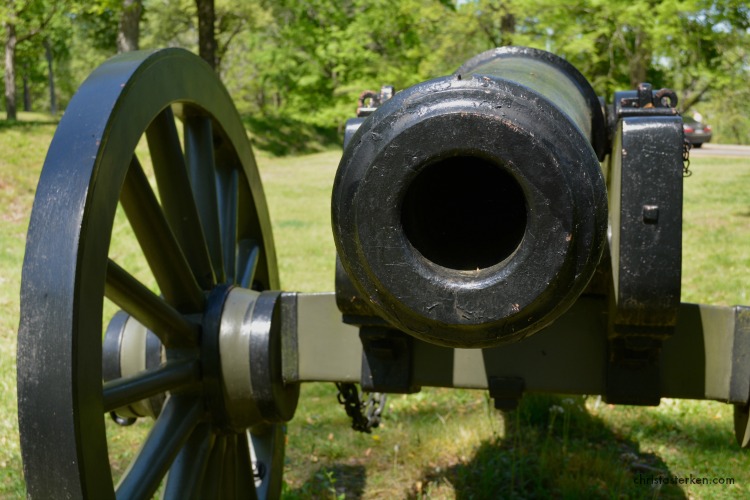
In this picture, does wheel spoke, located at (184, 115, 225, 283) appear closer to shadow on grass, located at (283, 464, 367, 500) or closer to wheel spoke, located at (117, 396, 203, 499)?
wheel spoke, located at (117, 396, 203, 499)

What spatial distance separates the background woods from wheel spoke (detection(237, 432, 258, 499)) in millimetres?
10497

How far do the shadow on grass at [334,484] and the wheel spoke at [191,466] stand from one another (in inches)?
35.2

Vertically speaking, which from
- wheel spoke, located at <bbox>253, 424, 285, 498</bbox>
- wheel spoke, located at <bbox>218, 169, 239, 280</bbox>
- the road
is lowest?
the road

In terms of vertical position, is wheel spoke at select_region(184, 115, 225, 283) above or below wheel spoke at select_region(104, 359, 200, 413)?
above

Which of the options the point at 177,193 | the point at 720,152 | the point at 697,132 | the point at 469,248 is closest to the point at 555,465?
the point at 177,193

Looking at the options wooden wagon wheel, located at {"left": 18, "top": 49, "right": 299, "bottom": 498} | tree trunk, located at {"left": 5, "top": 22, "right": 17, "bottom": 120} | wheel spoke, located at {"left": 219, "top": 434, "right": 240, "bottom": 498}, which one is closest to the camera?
wooden wagon wheel, located at {"left": 18, "top": 49, "right": 299, "bottom": 498}

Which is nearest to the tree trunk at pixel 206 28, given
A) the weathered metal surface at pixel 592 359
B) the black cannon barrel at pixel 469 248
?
the weathered metal surface at pixel 592 359

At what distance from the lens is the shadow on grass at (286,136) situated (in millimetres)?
24911

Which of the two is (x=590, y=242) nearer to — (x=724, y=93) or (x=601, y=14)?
(x=601, y=14)

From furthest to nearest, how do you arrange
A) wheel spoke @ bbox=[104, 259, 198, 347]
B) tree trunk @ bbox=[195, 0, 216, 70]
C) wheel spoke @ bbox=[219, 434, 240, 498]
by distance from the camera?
tree trunk @ bbox=[195, 0, 216, 70] < wheel spoke @ bbox=[219, 434, 240, 498] < wheel spoke @ bbox=[104, 259, 198, 347]

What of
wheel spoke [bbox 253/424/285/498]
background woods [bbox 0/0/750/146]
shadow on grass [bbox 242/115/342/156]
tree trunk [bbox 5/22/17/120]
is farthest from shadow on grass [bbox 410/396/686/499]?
tree trunk [bbox 5/22/17/120]

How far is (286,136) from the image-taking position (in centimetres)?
2658

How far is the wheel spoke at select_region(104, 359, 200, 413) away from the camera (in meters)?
2.22

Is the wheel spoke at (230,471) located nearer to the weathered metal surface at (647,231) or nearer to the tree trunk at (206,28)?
the weathered metal surface at (647,231)
